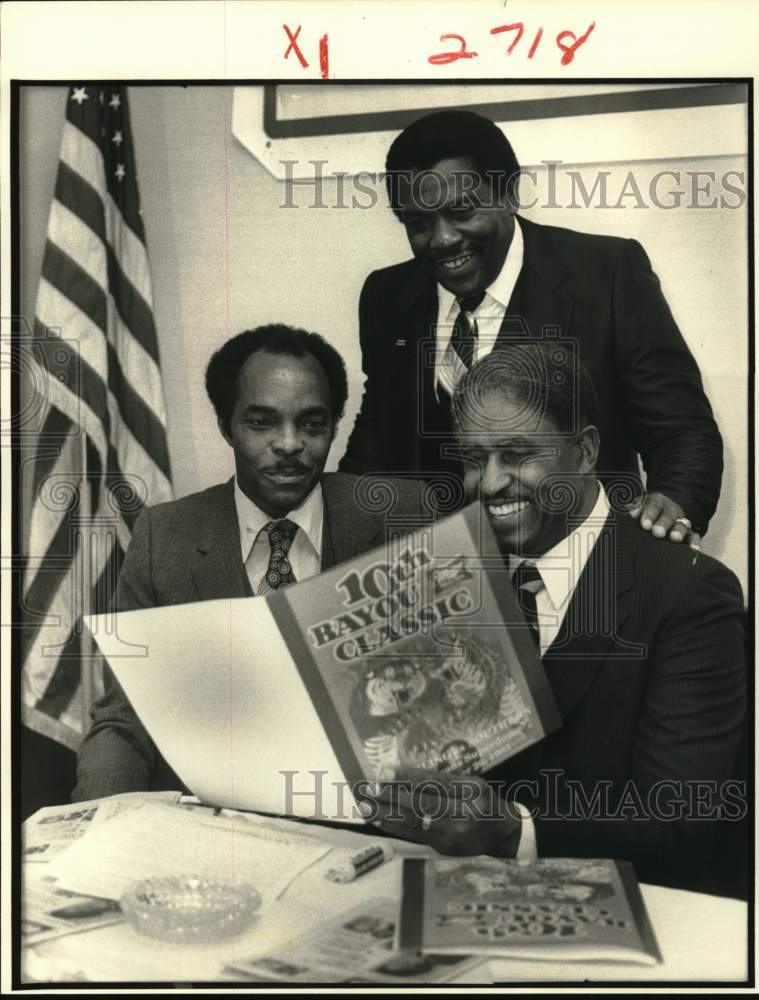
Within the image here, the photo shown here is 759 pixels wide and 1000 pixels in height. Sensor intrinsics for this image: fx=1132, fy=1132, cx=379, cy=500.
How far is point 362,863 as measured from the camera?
2.60 metres

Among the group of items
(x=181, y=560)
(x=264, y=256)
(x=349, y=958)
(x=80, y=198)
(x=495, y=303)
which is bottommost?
(x=349, y=958)

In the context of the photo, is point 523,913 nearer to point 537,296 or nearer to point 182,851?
point 182,851

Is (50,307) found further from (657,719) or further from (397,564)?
(657,719)

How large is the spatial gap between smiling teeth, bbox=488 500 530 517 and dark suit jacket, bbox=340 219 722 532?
0.45 ft

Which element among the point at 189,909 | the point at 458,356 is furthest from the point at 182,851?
the point at 458,356

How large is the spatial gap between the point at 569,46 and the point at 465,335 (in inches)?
28.9

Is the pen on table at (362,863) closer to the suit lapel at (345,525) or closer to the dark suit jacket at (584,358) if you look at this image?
the suit lapel at (345,525)

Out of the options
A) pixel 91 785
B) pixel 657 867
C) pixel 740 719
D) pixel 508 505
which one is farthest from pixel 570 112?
pixel 91 785

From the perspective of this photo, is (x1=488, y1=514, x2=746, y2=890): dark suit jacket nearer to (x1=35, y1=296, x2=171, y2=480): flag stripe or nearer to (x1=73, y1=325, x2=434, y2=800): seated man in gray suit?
(x1=73, y1=325, x2=434, y2=800): seated man in gray suit

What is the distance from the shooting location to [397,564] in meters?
2.64

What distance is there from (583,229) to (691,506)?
70 cm

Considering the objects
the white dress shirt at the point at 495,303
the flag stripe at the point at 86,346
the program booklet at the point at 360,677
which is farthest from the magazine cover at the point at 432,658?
the flag stripe at the point at 86,346

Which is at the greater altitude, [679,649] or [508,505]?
[508,505]

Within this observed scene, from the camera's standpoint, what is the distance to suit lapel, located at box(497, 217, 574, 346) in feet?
8.71
